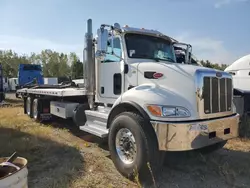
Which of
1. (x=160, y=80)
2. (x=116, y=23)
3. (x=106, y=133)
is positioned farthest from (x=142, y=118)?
(x=116, y=23)

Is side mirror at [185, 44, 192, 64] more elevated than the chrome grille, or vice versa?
side mirror at [185, 44, 192, 64]

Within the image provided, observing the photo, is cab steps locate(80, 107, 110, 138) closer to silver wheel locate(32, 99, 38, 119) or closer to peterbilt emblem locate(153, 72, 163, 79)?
peterbilt emblem locate(153, 72, 163, 79)

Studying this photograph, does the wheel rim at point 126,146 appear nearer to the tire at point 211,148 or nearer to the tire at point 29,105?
the tire at point 211,148

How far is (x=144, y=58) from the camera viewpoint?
5.02 metres

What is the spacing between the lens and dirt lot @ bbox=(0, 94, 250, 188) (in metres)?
3.88

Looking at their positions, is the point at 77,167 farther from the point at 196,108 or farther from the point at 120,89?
the point at 196,108

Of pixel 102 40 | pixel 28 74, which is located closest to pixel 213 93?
pixel 102 40

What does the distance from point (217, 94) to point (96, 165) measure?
242 cm

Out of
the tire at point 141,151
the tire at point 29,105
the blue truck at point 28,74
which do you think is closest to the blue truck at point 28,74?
the blue truck at point 28,74

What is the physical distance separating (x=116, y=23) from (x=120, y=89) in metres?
1.28

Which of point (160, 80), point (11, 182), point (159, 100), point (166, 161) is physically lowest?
point (166, 161)

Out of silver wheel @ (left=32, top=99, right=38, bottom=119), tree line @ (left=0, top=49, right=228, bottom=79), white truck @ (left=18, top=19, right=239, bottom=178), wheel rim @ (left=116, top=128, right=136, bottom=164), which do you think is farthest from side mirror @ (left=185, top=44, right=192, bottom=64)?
tree line @ (left=0, top=49, right=228, bottom=79)

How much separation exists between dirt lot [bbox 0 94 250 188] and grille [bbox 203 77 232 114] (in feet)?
3.44

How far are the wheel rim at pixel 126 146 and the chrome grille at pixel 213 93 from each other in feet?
3.78
